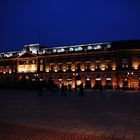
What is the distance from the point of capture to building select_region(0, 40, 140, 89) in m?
66.6

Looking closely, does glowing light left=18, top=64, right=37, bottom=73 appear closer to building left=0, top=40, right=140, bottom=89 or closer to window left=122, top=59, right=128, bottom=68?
building left=0, top=40, right=140, bottom=89

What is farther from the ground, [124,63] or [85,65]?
[85,65]

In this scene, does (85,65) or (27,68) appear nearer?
(85,65)

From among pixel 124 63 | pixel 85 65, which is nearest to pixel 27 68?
pixel 85 65

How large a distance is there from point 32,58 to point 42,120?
7340 centimetres

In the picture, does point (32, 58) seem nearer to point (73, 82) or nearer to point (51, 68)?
point (51, 68)

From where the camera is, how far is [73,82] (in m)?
74.0

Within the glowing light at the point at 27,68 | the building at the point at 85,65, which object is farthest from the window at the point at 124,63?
the glowing light at the point at 27,68

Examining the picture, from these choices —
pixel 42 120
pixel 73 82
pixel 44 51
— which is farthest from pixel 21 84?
pixel 42 120

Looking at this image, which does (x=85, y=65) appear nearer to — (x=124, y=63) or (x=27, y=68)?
(x=124, y=63)

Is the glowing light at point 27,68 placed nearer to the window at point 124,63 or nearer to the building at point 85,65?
the building at point 85,65

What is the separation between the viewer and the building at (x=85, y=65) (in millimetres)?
66625

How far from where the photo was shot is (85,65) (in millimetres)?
73625

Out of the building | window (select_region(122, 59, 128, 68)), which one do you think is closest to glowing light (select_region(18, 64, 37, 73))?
the building
